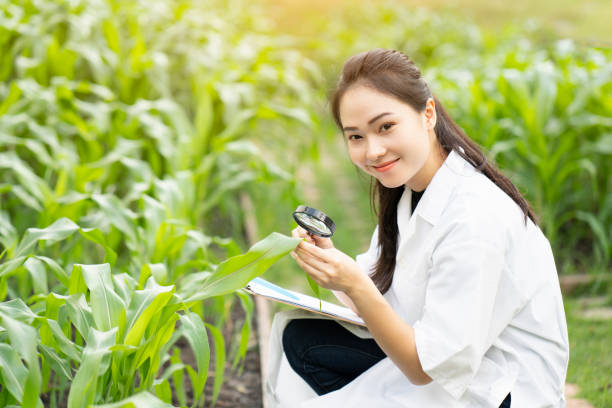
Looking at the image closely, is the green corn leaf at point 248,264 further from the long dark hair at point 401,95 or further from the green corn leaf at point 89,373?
the long dark hair at point 401,95

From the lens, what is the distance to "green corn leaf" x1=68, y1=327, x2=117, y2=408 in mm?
1441

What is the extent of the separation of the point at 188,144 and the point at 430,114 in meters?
1.77

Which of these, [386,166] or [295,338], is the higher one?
[386,166]

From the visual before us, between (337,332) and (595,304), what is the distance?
5.53 ft

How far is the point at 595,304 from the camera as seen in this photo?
10.5 ft

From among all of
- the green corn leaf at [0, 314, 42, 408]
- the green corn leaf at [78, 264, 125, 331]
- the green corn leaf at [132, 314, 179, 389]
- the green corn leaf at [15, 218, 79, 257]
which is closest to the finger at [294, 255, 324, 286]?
the green corn leaf at [132, 314, 179, 389]

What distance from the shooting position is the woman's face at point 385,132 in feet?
5.60

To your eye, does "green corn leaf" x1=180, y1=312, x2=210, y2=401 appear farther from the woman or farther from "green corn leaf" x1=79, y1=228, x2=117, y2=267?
"green corn leaf" x1=79, y1=228, x2=117, y2=267

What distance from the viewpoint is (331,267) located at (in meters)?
1.55

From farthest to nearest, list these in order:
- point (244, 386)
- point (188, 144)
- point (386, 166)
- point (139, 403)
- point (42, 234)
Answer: point (188, 144) < point (244, 386) < point (42, 234) < point (386, 166) < point (139, 403)

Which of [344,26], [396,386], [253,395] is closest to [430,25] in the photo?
[344,26]

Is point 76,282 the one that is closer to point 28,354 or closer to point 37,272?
point 37,272

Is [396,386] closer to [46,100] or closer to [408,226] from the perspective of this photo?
[408,226]

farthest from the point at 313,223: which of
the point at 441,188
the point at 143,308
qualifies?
the point at 143,308
